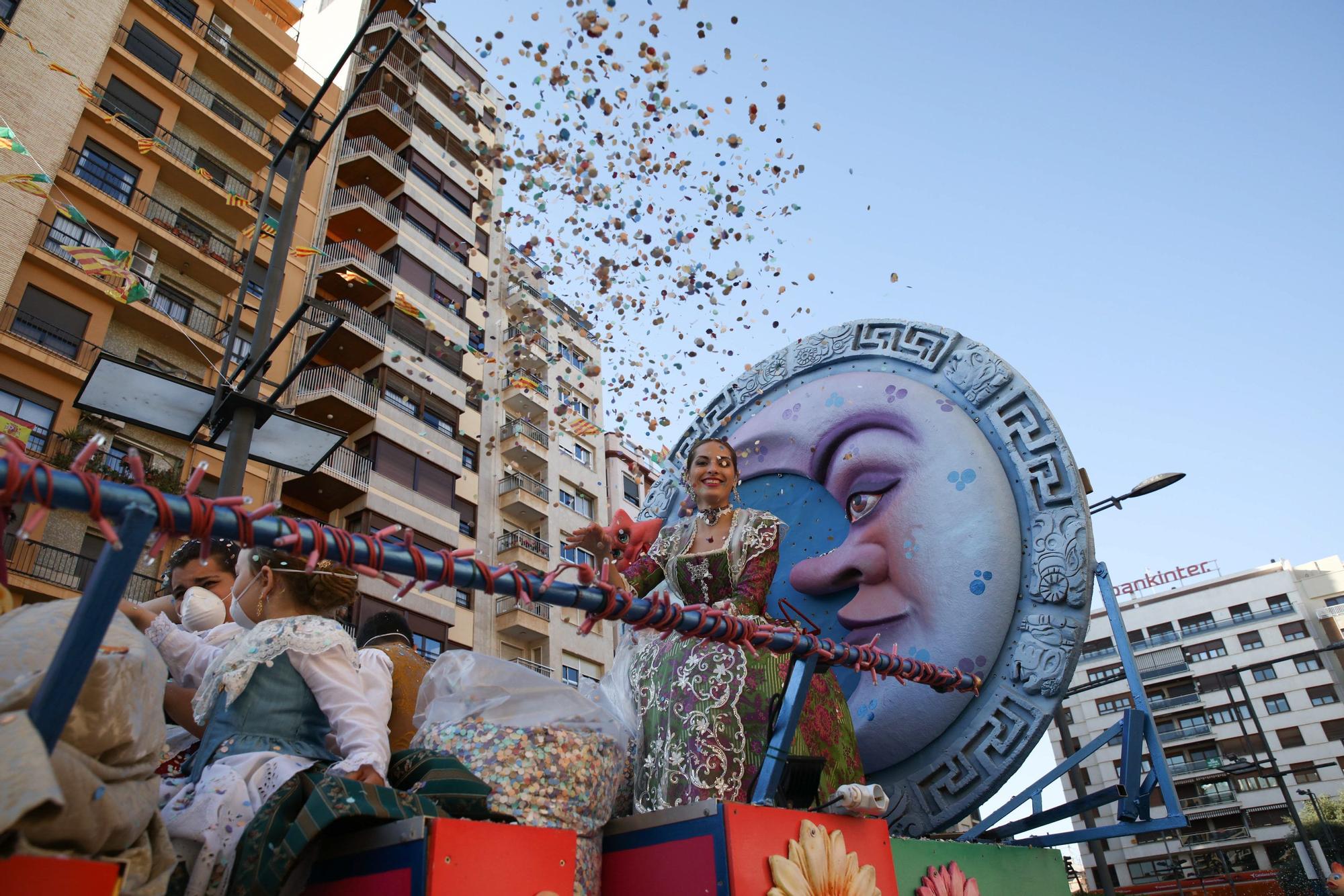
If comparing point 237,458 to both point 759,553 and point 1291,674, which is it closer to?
point 759,553

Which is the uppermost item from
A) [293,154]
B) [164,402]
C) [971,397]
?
[293,154]

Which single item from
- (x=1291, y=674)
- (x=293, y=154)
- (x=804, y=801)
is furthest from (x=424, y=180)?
(x=1291, y=674)

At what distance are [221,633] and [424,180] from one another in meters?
25.5

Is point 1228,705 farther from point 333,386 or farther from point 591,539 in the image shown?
point 591,539

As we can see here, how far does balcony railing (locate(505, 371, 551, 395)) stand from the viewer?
46.5 ft

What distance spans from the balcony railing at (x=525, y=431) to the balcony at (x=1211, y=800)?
37510 mm

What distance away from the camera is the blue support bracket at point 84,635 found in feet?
4.76

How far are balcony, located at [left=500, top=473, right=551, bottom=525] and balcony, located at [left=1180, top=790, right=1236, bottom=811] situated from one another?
3732 centimetres

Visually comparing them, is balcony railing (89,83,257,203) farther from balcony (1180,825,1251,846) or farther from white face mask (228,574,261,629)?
balcony (1180,825,1251,846)

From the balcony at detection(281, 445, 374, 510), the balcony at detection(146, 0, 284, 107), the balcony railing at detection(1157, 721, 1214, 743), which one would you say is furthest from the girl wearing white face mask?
the balcony railing at detection(1157, 721, 1214, 743)

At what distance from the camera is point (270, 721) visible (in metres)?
2.50

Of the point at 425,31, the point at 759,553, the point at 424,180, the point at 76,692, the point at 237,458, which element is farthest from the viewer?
the point at 424,180

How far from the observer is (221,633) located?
3232mm

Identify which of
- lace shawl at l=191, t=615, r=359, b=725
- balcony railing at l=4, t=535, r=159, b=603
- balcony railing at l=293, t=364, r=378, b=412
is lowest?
lace shawl at l=191, t=615, r=359, b=725
